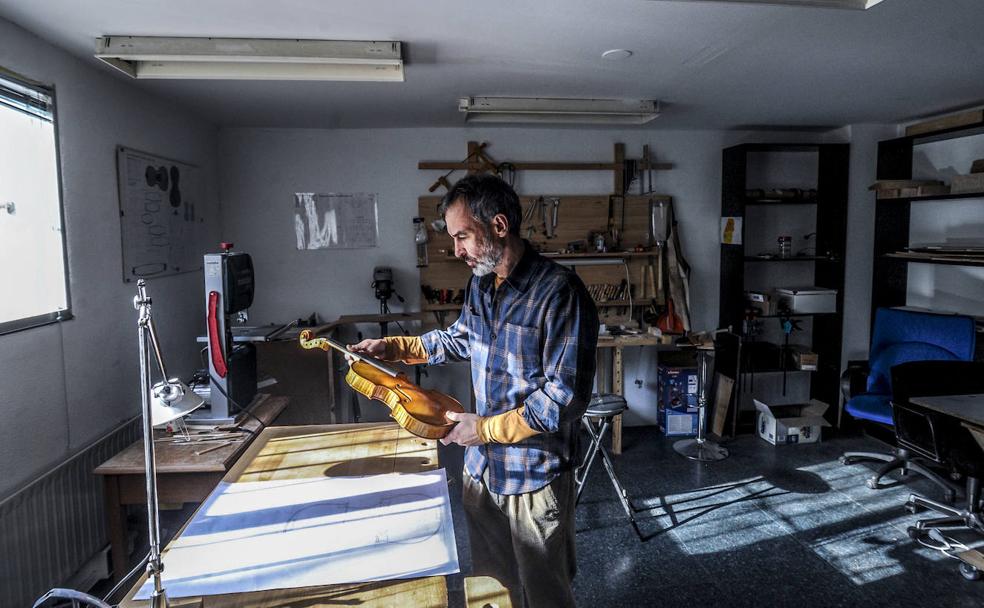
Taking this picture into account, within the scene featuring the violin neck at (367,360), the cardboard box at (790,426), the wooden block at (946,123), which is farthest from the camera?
the cardboard box at (790,426)

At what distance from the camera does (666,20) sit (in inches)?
93.8

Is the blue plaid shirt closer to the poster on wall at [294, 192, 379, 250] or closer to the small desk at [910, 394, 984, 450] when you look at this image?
the small desk at [910, 394, 984, 450]

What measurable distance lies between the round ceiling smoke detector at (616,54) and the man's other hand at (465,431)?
1.91m

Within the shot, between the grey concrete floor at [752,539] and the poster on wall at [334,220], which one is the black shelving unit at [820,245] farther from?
the poster on wall at [334,220]

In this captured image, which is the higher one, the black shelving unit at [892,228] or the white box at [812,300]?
the black shelving unit at [892,228]

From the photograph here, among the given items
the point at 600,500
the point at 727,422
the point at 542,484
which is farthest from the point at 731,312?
the point at 542,484

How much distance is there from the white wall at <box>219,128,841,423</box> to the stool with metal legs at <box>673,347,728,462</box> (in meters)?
1.51

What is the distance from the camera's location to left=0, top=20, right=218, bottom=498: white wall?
2318mm

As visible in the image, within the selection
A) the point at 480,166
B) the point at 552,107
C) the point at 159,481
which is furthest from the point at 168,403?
the point at 480,166

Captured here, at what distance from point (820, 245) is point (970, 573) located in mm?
2882

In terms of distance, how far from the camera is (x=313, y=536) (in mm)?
1480

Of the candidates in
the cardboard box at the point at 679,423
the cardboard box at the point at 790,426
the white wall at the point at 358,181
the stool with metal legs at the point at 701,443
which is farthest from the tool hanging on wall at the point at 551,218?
the cardboard box at the point at 790,426

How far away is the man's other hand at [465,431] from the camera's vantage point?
172cm

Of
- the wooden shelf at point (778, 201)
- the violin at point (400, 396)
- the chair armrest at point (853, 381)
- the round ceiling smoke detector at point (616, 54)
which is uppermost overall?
the round ceiling smoke detector at point (616, 54)
